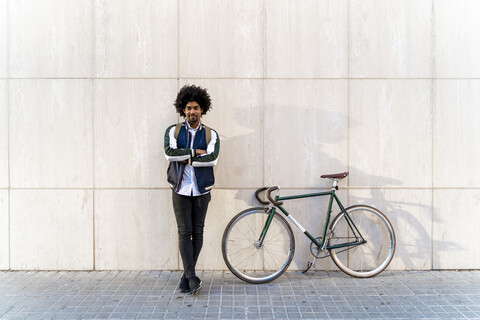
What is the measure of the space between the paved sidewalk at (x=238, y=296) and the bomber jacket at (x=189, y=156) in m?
1.27

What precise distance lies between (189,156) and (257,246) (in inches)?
58.2

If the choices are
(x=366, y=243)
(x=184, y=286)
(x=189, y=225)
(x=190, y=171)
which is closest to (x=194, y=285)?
(x=184, y=286)

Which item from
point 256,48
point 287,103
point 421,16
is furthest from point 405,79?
point 256,48

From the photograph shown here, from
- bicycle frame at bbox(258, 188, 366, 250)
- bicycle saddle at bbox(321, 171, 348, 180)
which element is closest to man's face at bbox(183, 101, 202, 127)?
bicycle frame at bbox(258, 188, 366, 250)

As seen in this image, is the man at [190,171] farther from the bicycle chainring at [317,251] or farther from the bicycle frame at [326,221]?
the bicycle chainring at [317,251]

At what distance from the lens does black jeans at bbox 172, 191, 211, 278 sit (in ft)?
15.1

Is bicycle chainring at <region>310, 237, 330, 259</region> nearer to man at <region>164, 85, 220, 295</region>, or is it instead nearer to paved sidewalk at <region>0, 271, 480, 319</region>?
paved sidewalk at <region>0, 271, 480, 319</region>

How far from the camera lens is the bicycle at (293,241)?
5008 millimetres

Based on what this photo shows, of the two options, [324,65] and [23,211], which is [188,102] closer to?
[324,65]

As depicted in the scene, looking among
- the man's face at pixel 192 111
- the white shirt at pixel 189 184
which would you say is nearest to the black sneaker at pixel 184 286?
the white shirt at pixel 189 184

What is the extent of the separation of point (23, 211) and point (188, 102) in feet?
9.33

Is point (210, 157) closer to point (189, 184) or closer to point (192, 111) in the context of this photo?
point (189, 184)

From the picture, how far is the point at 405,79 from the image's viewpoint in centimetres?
541

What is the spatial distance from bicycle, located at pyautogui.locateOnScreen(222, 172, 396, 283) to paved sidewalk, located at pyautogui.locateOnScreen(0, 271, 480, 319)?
190mm
